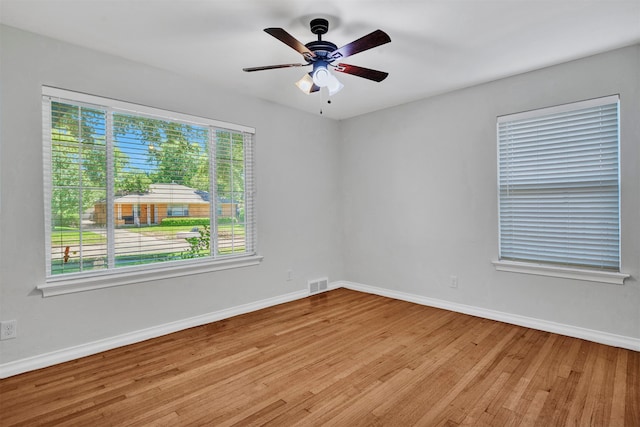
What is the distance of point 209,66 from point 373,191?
8.60ft

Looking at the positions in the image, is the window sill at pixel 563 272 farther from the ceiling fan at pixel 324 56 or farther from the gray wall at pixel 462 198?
the ceiling fan at pixel 324 56

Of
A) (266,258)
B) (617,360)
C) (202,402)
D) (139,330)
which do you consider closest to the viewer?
(202,402)

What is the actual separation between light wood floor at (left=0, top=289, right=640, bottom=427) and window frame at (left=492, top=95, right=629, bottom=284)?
22.7 inches

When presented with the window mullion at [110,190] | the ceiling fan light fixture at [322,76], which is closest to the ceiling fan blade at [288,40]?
the ceiling fan light fixture at [322,76]

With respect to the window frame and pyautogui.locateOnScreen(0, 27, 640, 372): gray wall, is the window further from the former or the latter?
the window frame

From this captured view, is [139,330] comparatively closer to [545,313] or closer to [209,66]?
[209,66]

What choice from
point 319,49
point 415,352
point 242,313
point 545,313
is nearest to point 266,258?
point 242,313

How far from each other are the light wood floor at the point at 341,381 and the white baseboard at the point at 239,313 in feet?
0.28

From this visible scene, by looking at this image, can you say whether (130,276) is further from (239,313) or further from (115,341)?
(239,313)

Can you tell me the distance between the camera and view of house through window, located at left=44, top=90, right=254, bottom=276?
9.02 feet

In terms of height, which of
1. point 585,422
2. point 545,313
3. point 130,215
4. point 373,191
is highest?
point 373,191

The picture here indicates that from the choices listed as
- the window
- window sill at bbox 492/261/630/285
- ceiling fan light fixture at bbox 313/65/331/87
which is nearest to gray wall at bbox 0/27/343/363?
the window

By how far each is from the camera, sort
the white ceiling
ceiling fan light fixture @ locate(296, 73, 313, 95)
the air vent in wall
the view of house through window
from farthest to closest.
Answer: the air vent in wall → the view of house through window → ceiling fan light fixture @ locate(296, 73, 313, 95) → the white ceiling

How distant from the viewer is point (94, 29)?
2512 mm
